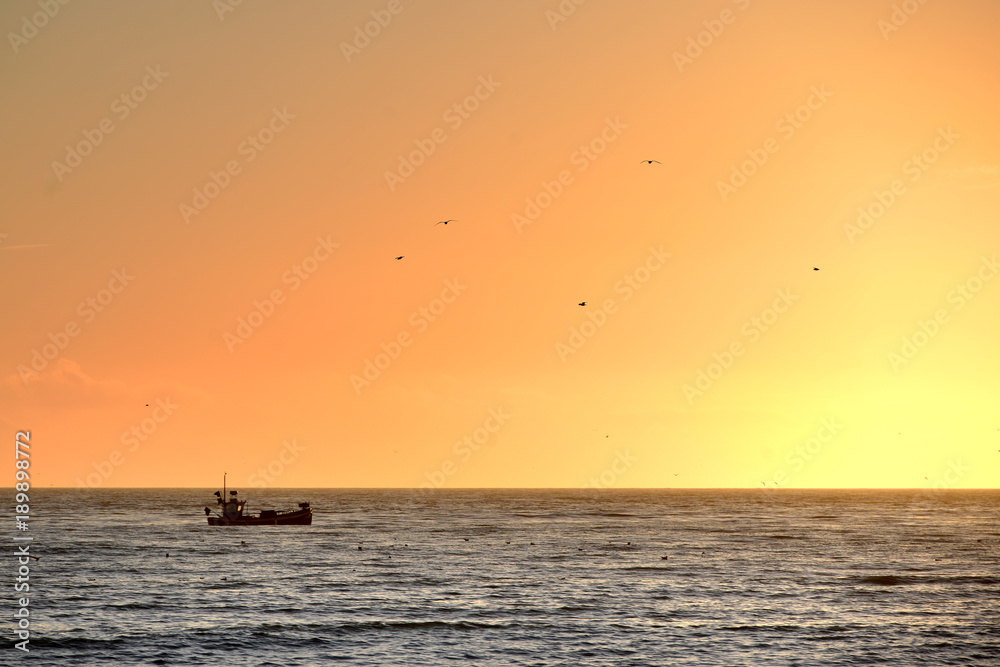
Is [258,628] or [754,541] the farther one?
[754,541]

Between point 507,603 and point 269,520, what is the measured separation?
82.7m

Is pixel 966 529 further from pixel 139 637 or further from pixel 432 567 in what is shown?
pixel 139 637

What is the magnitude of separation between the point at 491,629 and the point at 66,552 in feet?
190

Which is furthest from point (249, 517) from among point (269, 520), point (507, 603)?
point (507, 603)

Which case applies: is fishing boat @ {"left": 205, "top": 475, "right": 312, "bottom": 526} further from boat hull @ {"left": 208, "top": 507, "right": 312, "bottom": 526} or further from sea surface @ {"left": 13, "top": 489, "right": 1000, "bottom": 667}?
sea surface @ {"left": 13, "top": 489, "right": 1000, "bottom": 667}

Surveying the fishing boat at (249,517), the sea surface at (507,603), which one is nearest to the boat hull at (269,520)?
the fishing boat at (249,517)

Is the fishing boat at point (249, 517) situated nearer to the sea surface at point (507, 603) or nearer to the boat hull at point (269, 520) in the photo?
the boat hull at point (269, 520)

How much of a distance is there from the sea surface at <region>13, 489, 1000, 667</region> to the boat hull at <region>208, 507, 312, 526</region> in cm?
2257

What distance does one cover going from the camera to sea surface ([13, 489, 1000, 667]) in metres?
44.9

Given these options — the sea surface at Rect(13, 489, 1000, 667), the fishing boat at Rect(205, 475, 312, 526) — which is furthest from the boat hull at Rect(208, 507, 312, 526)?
the sea surface at Rect(13, 489, 1000, 667)

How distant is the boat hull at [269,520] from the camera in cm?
13125

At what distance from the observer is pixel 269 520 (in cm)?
13425

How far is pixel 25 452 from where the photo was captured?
39031mm

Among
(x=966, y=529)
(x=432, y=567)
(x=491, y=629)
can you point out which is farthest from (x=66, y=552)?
(x=966, y=529)
